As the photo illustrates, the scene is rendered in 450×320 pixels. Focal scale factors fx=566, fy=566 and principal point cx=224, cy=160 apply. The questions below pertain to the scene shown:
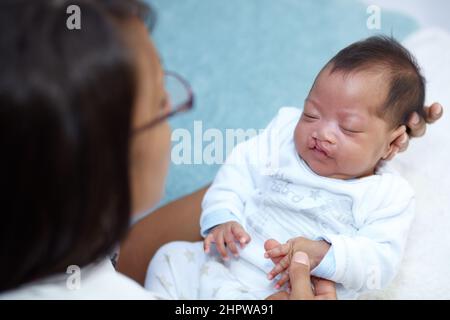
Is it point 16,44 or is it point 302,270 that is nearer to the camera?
point 16,44

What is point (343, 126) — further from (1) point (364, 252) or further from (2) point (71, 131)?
(2) point (71, 131)

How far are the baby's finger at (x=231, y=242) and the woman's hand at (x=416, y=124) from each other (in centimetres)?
27

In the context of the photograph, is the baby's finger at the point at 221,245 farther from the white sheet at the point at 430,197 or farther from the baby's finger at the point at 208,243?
the white sheet at the point at 430,197

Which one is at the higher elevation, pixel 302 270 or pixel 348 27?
pixel 348 27

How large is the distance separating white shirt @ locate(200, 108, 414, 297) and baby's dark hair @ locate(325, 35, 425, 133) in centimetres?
11

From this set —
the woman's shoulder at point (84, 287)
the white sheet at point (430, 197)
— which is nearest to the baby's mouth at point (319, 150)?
the white sheet at point (430, 197)

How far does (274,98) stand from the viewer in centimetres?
105

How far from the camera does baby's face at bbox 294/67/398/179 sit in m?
0.77

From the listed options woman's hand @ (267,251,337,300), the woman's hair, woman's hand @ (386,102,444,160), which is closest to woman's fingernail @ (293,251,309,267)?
woman's hand @ (267,251,337,300)
